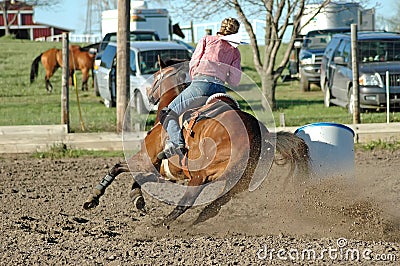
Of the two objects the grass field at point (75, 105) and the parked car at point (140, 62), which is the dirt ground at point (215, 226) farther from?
the parked car at point (140, 62)

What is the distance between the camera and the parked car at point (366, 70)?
593 inches

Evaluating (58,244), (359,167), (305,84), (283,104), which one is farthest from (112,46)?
(58,244)

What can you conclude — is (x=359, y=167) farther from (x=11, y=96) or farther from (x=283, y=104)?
(x=11, y=96)

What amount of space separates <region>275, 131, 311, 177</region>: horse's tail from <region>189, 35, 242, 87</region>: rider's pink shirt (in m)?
0.76

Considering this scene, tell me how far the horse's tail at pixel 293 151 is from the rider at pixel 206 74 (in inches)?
27.9

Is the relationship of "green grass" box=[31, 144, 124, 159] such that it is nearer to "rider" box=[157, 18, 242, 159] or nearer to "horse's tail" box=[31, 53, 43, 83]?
"rider" box=[157, 18, 242, 159]

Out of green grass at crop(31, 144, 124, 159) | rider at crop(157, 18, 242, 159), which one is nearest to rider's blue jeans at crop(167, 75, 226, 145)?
rider at crop(157, 18, 242, 159)

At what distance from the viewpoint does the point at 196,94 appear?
279 inches

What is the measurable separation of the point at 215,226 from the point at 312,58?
1506 cm

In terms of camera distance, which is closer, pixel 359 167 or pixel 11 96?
pixel 359 167

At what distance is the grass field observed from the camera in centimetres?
1469

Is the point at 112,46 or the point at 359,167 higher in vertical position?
the point at 112,46

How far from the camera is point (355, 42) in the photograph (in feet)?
44.9

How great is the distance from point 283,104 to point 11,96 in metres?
6.71
